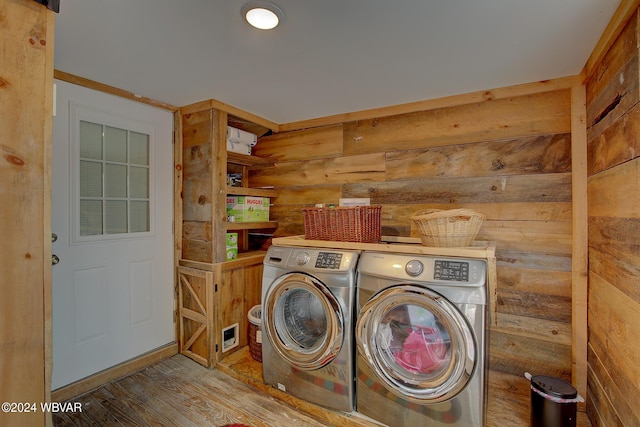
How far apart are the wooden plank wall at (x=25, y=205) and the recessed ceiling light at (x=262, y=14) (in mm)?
700

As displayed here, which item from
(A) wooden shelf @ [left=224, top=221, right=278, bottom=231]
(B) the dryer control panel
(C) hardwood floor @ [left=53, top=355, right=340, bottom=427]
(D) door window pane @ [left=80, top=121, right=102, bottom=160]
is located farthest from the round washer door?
(D) door window pane @ [left=80, top=121, right=102, bottom=160]

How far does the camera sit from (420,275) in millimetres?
1615

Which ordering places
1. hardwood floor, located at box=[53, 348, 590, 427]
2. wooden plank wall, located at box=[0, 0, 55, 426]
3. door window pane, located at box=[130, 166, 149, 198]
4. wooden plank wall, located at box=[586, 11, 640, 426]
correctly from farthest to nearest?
door window pane, located at box=[130, 166, 149, 198] → hardwood floor, located at box=[53, 348, 590, 427] → wooden plank wall, located at box=[586, 11, 640, 426] → wooden plank wall, located at box=[0, 0, 55, 426]

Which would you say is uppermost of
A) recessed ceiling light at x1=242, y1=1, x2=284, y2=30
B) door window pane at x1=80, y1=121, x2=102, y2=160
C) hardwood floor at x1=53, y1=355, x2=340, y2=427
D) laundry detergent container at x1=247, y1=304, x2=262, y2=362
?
recessed ceiling light at x1=242, y1=1, x2=284, y2=30

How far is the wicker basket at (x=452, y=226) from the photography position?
1.67 metres

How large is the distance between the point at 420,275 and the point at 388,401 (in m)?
0.74

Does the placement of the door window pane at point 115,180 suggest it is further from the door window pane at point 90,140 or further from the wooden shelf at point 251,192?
the wooden shelf at point 251,192

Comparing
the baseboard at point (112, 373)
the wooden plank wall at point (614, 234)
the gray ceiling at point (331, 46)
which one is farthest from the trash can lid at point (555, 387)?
the baseboard at point (112, 373)

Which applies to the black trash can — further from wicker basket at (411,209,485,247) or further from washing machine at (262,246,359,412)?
washing machine at (262,246,359,412)

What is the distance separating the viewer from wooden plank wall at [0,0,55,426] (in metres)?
0.97

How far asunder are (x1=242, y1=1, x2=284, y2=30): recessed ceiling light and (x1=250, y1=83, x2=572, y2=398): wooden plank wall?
1.38m

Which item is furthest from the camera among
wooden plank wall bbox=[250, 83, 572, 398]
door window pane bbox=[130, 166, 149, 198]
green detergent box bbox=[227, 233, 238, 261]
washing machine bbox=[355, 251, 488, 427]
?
green detergent box bbox=[227, 233, 238, 261]

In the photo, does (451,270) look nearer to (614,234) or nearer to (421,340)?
(421,340)

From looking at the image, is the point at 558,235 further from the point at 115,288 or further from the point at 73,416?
the point at 73,416
